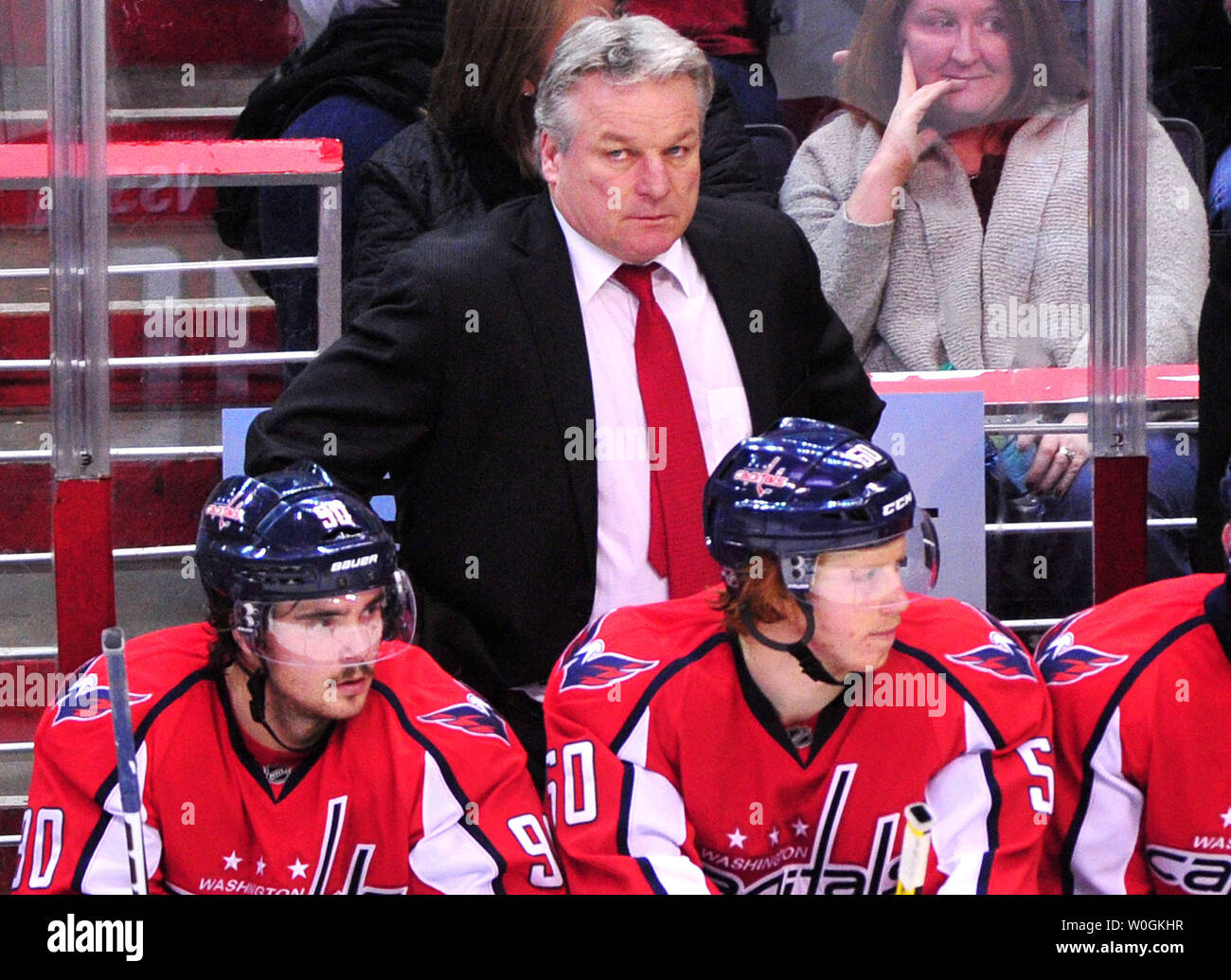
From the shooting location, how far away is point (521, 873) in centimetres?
203

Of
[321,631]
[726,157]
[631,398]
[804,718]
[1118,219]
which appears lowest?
[804,718]

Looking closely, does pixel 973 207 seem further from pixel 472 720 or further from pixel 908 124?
pixel 472 720

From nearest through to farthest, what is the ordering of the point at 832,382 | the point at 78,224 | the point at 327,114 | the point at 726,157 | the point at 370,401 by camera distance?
1. the point at 78,224
2. the point at 370,401
3. the point at 832,382
4. the point at 726,157
5. the point at 327,114

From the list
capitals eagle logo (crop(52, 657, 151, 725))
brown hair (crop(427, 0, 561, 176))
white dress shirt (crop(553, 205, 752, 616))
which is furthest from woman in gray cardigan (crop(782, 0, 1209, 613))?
capitals eagle logo (crop(52, 657, 151, 725))

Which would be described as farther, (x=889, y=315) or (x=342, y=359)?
(x=889, y=315)

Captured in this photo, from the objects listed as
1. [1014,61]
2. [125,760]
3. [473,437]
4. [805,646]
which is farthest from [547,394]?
[1014,61]

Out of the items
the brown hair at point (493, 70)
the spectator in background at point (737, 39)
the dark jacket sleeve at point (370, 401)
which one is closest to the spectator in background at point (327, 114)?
the brown hair at point (493, 70)

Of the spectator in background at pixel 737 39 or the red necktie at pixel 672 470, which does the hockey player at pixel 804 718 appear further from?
the spectator in background at pixel 737 39

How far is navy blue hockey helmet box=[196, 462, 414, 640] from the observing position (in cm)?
201

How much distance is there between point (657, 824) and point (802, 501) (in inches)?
14.7

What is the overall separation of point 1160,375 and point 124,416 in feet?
4.73

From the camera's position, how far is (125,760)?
1.93 metres
